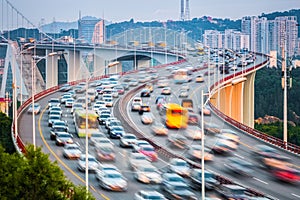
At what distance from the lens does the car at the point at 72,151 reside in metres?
23.1

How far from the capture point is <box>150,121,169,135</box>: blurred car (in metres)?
14.8

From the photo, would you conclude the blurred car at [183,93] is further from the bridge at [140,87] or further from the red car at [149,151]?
the red car at [149,151]

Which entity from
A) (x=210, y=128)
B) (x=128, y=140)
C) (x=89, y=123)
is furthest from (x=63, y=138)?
(x=210, y=128)

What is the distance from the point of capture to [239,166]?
2420 cm

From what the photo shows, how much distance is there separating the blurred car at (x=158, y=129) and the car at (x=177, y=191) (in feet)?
8.12

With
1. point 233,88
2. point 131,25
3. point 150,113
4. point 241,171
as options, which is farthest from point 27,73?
point 150,113

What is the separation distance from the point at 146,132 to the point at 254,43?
9989 centimetres

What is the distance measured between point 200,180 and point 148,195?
7.26 feet

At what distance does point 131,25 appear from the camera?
13938 cm

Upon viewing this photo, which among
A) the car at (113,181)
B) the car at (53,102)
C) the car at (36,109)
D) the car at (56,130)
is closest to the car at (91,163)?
the car at (113,181)

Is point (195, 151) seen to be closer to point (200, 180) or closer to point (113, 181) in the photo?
point (200, 180)

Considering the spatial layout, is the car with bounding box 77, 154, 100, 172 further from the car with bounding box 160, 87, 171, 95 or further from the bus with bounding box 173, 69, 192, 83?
the car with bounding box 160, 87, 171, 95

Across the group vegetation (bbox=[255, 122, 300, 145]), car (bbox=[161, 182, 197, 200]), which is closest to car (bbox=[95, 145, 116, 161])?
car (bbox=[161, 182, 197, 200])

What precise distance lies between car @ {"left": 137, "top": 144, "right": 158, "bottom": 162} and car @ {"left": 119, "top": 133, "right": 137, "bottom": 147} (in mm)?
459
